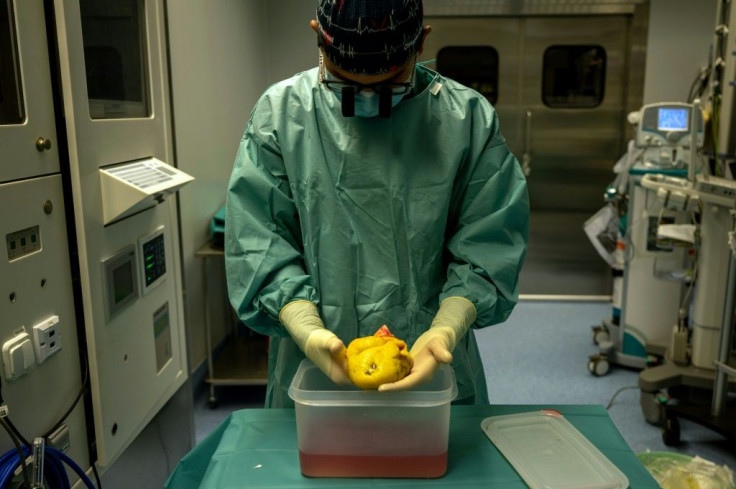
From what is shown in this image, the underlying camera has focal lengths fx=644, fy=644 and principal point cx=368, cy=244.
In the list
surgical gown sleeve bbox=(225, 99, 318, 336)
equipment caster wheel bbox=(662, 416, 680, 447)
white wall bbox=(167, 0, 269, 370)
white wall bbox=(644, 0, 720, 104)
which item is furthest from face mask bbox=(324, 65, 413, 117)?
white wall bbox=(644, 0, 720, 104)

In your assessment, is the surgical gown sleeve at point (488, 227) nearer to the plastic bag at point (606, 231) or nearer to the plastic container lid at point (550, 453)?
the plastic container lid at point (550, 453)

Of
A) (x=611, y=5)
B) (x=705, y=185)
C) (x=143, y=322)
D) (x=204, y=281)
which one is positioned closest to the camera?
(x=143, y=322)

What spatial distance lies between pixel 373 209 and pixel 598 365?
2576mm

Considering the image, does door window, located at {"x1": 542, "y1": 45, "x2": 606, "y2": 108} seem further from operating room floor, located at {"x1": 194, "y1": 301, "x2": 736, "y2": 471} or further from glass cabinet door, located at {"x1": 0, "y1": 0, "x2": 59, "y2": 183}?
glass cabinet door, located at {"x1": 0, "y1": 0, "x2": 59, "y2": 183}

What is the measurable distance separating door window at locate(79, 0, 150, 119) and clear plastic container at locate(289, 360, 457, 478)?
92cm

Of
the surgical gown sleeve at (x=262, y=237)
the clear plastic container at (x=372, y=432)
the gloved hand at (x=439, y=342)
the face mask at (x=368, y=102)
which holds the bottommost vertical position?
the clear plastic container at (x=372, y=432)

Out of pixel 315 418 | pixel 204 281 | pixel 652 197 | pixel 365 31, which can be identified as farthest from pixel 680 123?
pixel 315 418

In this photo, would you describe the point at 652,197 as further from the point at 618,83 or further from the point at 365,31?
the point at 365,31

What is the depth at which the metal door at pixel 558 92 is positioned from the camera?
173 inches

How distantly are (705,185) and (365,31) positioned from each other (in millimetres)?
2011

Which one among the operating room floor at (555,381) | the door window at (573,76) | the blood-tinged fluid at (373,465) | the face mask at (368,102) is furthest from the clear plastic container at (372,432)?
the door window at (573,76)

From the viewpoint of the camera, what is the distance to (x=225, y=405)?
307 centimetres

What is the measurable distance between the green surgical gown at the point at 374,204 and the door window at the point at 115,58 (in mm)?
479

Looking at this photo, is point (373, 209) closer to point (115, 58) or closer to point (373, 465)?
point (373, 465)
